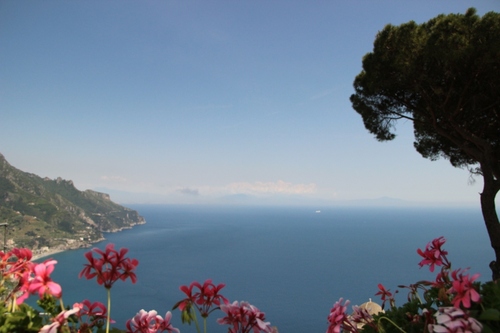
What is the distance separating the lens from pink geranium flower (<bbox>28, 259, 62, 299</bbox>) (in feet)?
2.39

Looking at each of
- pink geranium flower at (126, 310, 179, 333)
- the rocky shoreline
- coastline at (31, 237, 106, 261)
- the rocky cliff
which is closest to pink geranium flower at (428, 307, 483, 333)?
pink geranium flower at (126, 310, 179, 333)

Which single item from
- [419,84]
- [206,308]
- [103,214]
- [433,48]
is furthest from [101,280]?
[103,214]

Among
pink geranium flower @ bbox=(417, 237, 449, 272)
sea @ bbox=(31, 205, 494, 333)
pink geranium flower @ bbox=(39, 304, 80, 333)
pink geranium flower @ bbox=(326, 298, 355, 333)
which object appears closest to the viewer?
pink geranium flower @ bbox=(39, 304, 80, 333)

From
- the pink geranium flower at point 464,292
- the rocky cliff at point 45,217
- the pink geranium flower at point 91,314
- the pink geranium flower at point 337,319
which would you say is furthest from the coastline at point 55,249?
the pink geranium flower at point 464,292

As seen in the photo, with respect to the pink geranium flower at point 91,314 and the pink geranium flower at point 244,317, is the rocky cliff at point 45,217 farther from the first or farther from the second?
the pink geranium flower at point 244,317

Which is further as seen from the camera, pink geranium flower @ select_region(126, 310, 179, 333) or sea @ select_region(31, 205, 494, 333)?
sea @ select_region(31, 205, 494, 333)

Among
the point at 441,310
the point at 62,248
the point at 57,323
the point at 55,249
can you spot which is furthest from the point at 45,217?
the point at 441,310

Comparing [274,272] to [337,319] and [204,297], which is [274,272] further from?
[204,297]

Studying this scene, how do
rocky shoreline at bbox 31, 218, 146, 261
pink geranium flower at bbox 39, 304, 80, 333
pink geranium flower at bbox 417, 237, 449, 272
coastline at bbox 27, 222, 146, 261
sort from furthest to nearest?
rocky shoreline at bbox 31, 218, 146, 261 → coastline at bbox 27, 222, 146, 261 → pink geranium flower at bbox 417, 237, 449, 272 → pink geranium flower at bbox 39, 304, 80, 333

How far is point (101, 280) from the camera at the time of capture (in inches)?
33.5

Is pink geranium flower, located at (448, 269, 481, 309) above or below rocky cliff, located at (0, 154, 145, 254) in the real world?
above

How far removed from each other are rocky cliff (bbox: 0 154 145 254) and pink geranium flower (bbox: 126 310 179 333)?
59.1 metres

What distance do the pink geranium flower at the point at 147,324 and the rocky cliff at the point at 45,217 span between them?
5915 cm

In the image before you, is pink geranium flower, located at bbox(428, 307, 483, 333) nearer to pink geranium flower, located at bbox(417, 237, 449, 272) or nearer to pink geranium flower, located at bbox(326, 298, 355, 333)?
pink geranium flower, located at bbox(326, 298, 355, 333)
